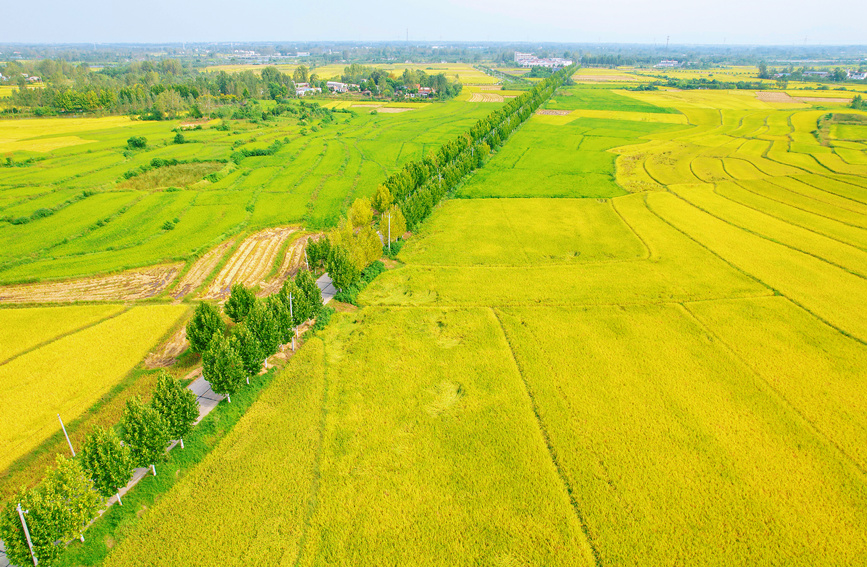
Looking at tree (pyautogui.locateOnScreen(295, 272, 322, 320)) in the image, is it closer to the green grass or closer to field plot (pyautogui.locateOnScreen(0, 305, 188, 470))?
field plot (pyautogui.locateOnScreen(0, 305, 188, 470))

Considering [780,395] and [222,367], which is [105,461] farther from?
[780,395]

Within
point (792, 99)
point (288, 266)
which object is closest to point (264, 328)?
point (288, 266)

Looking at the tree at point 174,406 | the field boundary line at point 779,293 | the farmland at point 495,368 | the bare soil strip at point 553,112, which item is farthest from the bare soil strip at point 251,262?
the bare soil strip at point 553,112

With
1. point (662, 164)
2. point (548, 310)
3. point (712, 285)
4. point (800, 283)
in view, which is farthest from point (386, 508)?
point (662, 164)

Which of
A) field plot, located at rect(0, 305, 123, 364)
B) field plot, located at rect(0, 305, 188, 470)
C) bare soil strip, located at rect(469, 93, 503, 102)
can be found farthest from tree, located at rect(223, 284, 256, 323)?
bare soil strip, located at rect(469, 93, 503, 102)

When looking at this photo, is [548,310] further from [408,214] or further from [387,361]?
[408,214]

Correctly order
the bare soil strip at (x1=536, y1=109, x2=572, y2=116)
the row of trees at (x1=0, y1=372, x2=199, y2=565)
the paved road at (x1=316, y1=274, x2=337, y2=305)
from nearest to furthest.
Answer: the row of trees at (x1=0, y1=372, x2=199, y2=565), the paved road at (x1=316, y1=274, x2=337, y2=305), the bare soil strip at (x1=536, y1=109, x2=572, y2=116)

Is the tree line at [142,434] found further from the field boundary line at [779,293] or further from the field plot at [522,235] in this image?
the field boundary line at [779,293]
